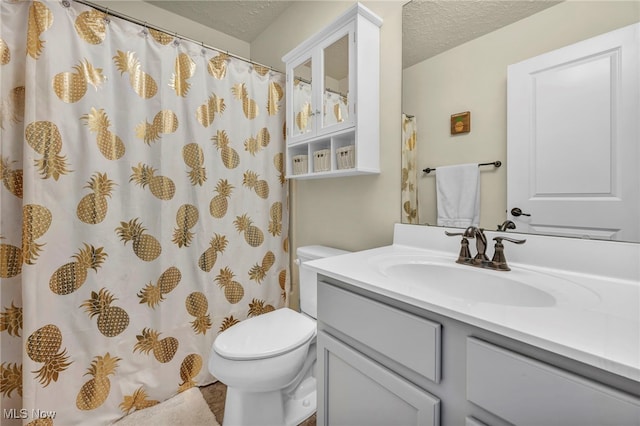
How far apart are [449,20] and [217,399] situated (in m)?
2.07

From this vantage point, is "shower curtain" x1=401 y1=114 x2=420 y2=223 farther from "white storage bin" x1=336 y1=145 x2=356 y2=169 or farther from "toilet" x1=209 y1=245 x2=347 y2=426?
"toilet" x1=209 y1=245 x2=347 y2=426

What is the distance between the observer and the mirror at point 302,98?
1482mm

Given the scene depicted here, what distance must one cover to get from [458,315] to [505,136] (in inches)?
27.4

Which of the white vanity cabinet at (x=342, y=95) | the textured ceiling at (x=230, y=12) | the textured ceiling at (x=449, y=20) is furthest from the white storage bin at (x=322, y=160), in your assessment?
the textured ceiling at (x=230, y=12)

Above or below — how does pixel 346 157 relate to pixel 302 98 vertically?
below

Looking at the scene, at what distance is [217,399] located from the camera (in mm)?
1435

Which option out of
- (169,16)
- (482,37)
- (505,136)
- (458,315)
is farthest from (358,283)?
(169,16)

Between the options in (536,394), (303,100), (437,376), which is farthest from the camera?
(303,100)

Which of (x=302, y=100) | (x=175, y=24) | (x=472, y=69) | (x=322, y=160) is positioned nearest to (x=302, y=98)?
(x=302, y=100)

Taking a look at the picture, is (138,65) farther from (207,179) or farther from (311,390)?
(311,390)

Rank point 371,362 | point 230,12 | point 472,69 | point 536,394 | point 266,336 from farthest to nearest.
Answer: point 230,12
point 266,336
point 472,69
point 371,362
point 536,394

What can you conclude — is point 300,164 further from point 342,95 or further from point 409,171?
point 409,171

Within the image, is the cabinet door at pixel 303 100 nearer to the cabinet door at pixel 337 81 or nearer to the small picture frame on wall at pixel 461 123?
the cabinet door at pixel 337 81

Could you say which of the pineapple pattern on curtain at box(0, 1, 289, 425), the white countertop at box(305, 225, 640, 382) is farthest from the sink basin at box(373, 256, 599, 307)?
the pineapple pattern on curtain at box(0, 1, 289, 425)
